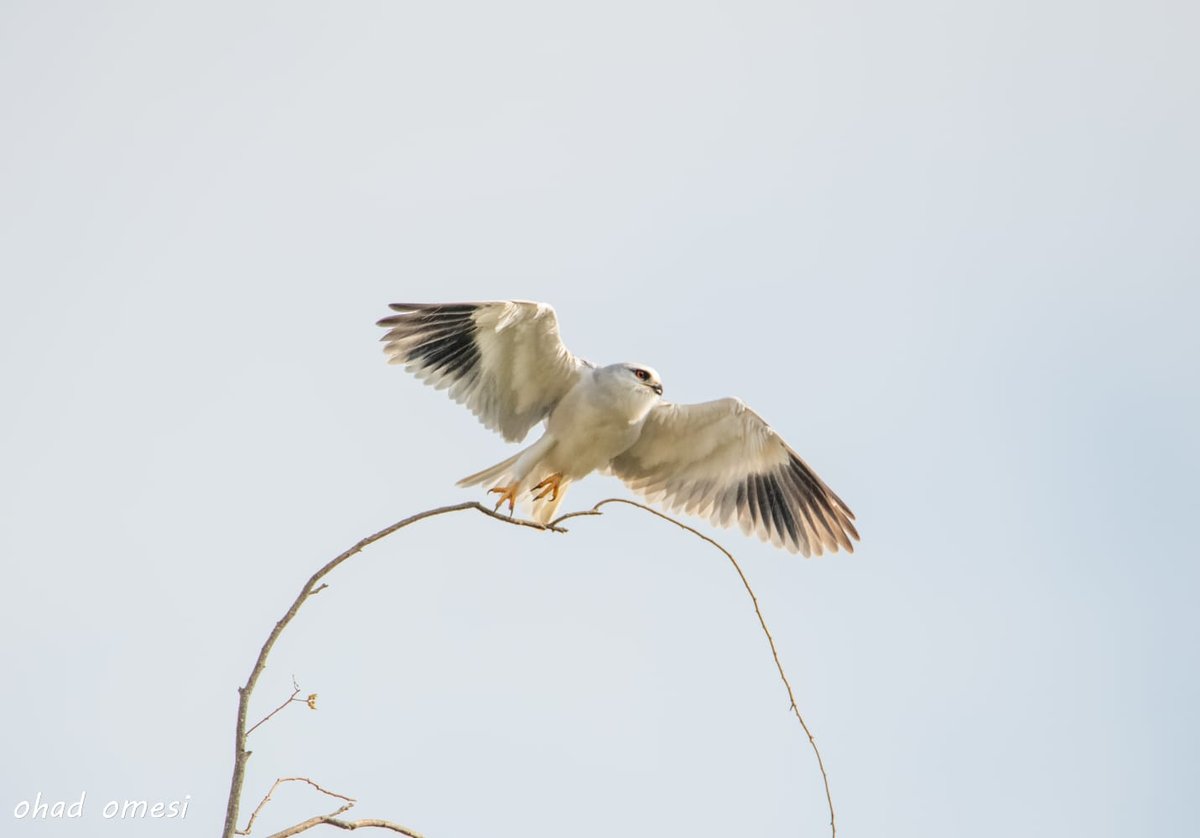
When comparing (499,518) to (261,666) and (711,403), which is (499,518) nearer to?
(261,666)

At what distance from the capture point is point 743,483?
8.12 m

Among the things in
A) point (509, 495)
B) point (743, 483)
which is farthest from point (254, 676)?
point (743, 483)

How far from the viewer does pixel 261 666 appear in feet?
9.36

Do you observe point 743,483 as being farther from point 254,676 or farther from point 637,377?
point 254,676

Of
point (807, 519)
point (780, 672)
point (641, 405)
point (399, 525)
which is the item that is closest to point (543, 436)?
point (641, 405)

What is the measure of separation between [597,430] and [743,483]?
1.36 m

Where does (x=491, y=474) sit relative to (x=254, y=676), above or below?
above

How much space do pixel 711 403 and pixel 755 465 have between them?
0.68 meters

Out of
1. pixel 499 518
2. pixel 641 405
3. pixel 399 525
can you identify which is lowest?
pixel 399 525

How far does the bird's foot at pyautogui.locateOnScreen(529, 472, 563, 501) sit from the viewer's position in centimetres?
727

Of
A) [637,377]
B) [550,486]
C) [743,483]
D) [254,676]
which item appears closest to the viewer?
[254,676]

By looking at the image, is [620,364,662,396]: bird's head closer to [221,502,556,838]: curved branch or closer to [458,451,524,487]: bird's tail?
[458,451,524,487]: bird's tail

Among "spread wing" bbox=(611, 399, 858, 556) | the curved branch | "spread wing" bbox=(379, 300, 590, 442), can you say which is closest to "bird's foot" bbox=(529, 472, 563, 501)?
"spread wing" bbox=(379, 300, 590, 442)

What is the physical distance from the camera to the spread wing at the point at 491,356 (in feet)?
22.7
